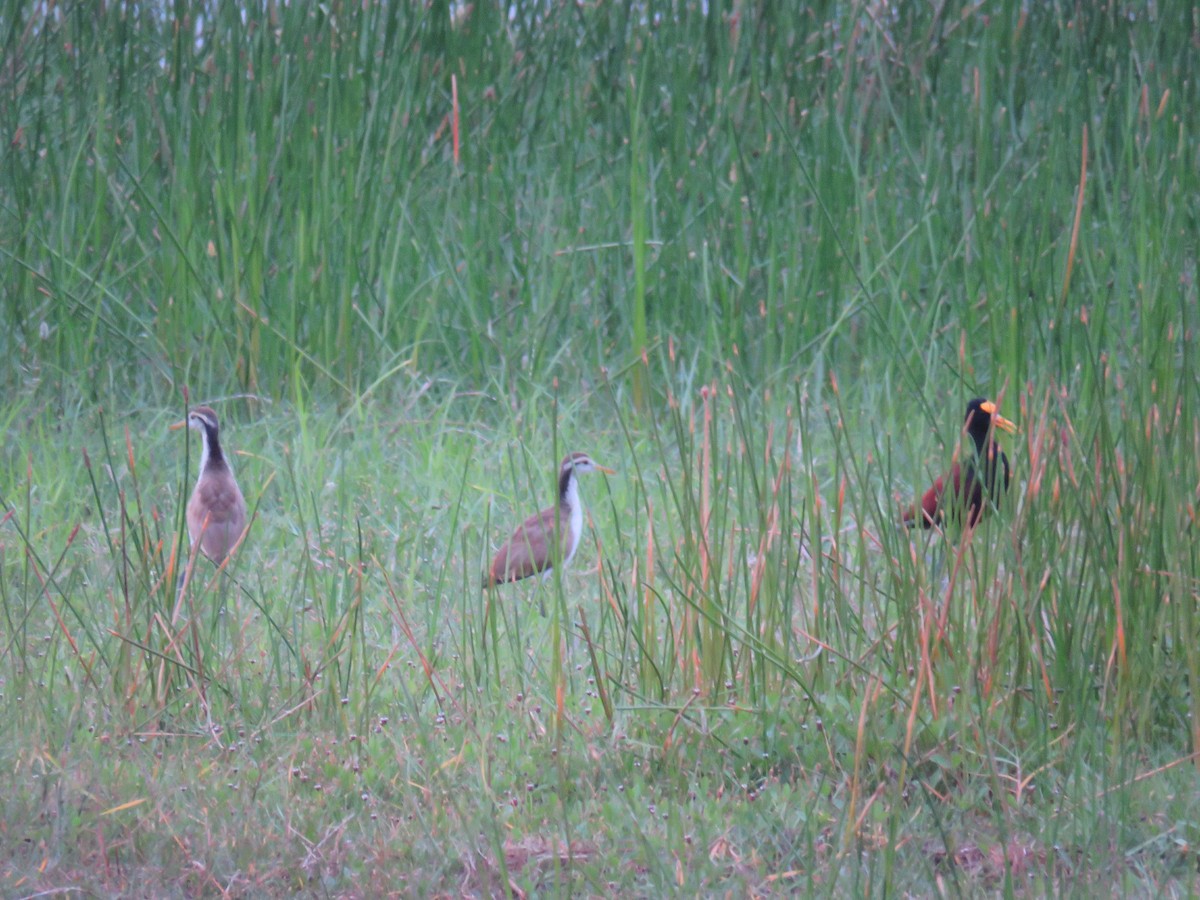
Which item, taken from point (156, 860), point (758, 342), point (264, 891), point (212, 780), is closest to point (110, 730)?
point (212, 780)

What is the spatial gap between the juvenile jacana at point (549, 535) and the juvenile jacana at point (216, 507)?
0.79 metres

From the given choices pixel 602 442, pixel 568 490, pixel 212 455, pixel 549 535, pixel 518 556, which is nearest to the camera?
pixel 549 535

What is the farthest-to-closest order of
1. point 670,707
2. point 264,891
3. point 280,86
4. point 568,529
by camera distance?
point 280,86, point 568,529, point 670,707, point 264,891

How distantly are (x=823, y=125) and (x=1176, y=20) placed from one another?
1.79 m

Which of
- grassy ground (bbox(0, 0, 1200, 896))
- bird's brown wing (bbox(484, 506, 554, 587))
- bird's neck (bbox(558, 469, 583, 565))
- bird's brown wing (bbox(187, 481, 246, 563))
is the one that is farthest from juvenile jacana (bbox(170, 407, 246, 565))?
bird's neck (bbox(558, 469, 583, 565))

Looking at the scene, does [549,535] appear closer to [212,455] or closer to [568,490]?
[568,490]

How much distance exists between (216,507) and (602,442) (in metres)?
1.55

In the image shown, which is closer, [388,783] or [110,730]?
[388,783]

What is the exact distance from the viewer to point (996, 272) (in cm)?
515

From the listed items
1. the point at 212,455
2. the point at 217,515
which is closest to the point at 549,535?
the point at 217,515

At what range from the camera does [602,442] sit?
509cm

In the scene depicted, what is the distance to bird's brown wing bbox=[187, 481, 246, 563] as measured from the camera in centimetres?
401

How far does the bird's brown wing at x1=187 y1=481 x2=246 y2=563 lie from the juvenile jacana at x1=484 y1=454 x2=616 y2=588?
2.58 feet

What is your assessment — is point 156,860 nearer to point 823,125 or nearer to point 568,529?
point 568,529
